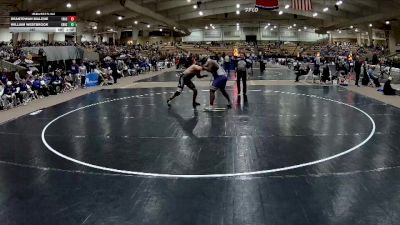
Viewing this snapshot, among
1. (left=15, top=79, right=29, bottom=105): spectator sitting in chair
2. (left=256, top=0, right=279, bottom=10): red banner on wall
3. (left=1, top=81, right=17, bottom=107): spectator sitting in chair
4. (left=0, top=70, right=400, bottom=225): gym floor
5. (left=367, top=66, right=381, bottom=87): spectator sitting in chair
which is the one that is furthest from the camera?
(left=256, top=0, right=279, bottom=10): red banner on wall

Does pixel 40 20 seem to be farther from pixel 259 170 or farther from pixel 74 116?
pixel 259 170

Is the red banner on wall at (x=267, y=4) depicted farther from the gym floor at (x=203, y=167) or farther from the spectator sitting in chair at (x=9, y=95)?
the spectator sitting in chair at (x=9, y=95)

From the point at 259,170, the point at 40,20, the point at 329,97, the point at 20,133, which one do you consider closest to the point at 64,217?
the point at 259,170

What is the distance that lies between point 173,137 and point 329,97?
9.32 meters
